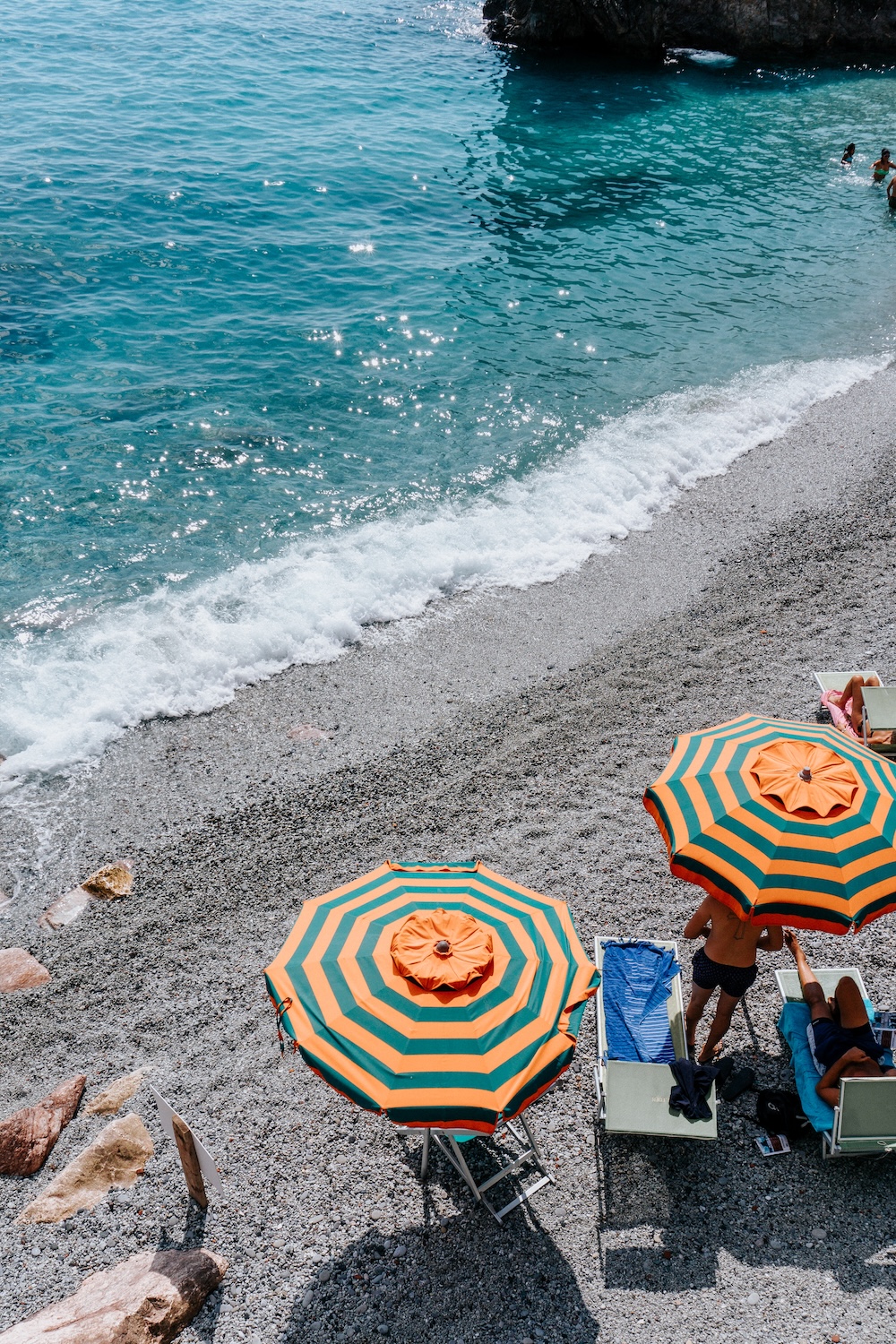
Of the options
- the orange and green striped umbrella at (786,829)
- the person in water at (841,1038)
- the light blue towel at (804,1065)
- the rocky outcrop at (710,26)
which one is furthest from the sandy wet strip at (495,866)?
the rocky outcrop at (710,26)

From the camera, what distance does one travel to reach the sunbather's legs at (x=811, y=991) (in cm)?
772

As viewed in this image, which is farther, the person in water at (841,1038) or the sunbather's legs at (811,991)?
the sunbather's legs at (811,991)

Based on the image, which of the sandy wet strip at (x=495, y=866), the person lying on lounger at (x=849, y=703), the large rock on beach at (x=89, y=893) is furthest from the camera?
the person lying on lounger at (x=849, y=703)

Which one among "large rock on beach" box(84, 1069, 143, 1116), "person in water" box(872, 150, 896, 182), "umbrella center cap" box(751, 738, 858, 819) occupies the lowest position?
"large rock on beach" box(84, 1069, 143, 1116)

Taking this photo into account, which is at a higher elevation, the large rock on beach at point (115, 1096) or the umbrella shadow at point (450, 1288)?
the large rock on beach at point (115, 1096)

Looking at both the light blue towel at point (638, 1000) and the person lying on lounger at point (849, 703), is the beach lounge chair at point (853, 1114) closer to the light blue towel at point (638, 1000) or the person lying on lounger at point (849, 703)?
the light blue towel at point (638, 1000)

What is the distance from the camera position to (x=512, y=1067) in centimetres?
604

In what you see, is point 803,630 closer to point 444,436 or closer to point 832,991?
point 832,991

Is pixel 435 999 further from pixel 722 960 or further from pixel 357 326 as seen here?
pixel 357 326

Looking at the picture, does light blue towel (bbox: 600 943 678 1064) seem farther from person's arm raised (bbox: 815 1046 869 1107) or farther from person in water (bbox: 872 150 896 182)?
person in water (bbox: 872 150 896 182)

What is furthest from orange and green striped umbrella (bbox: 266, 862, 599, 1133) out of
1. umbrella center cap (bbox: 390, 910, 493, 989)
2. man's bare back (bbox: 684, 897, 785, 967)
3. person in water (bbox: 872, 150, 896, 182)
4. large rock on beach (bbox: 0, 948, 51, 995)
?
person in water (bbox: 872, 150, 896, 182)

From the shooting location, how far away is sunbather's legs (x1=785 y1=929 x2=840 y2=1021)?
772cm

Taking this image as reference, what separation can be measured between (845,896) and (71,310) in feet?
81.0

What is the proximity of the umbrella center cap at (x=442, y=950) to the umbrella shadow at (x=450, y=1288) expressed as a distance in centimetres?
241
